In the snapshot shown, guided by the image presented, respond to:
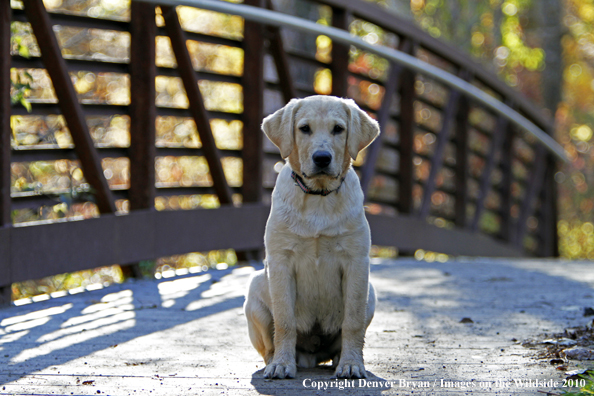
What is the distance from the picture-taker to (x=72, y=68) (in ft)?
17.9

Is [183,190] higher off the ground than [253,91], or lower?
lower

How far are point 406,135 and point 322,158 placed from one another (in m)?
5.55

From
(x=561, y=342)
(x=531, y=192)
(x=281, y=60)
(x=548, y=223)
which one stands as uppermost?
(x=281, y=60)

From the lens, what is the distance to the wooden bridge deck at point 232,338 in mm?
2963

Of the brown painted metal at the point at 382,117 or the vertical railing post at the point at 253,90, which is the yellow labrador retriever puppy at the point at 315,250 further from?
the brown painted metal at the point at 382,117

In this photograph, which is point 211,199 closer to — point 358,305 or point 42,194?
point 42,194

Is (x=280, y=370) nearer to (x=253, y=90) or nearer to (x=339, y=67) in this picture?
(x=253, y=90)

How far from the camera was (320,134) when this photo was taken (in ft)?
10.8

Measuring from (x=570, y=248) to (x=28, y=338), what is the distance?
82.3 ft

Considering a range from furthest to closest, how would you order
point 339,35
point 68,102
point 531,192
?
point 531,192
point 339,35
point 68,102

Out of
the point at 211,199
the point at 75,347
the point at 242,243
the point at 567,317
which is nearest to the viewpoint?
the point at 75,347

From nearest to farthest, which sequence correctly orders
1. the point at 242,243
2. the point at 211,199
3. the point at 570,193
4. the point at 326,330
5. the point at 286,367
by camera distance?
the point at 286,367 → the point at 326,330 → the point at 242,243 → the point at 211,199 → the point at 570,193

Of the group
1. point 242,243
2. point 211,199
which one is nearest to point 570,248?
point 211,199

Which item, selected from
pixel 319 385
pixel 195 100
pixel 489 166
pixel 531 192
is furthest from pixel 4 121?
pixel 531 192
